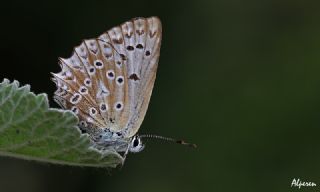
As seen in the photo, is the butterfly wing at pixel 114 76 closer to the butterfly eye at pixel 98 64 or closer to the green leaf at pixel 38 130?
the butterfly eye at pixel 98 64

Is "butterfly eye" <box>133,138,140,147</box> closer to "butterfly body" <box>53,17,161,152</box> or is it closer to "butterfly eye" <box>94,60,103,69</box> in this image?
"butterfly body" <box>53,17,161,152</box>

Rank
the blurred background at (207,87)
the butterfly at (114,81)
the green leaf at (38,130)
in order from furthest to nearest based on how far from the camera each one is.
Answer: the blurred background at (207,87) → the butterfly at (114,81) → the green leaf at (38,130)

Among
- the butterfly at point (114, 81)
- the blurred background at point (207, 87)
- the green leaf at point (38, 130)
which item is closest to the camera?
the green leaf at point (38, 130)

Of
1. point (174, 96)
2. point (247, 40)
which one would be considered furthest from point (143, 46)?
point (247, 40)

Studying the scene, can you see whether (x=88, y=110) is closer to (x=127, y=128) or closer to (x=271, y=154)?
(x=127, y=128)

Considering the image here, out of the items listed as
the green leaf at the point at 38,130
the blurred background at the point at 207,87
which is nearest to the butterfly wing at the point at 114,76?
the green leaf at the point at 38,130

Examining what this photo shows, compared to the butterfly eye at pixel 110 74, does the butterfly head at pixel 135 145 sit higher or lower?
lower

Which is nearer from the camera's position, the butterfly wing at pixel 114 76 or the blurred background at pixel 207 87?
the butterfly wing at pixel 114 76
